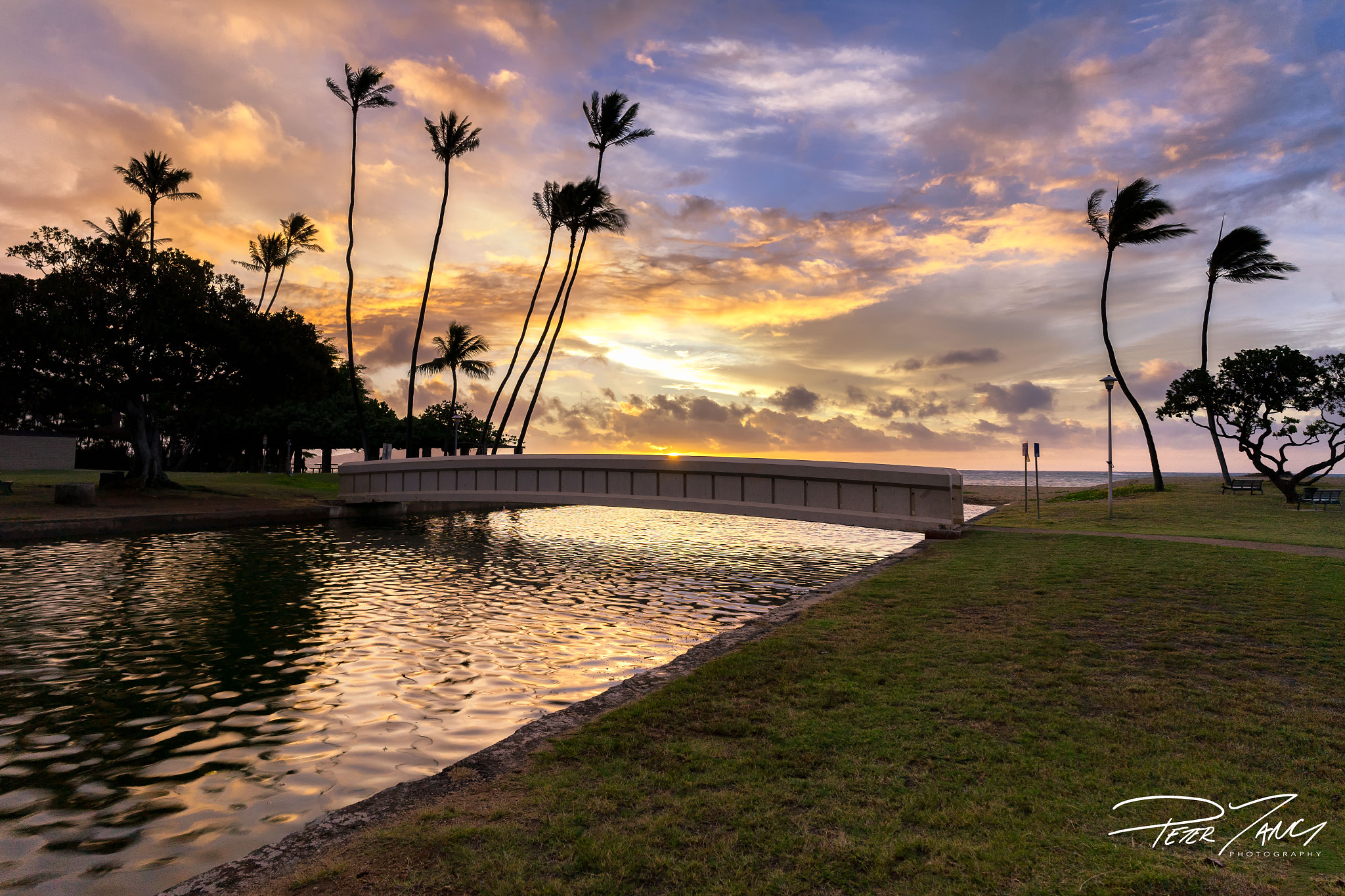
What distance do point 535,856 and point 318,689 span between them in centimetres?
551

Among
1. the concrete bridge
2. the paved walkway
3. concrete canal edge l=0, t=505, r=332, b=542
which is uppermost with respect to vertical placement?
the concrete bridge

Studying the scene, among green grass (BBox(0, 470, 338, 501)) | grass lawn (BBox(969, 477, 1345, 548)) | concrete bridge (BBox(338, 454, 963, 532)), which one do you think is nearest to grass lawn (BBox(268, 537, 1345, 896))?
concrete bridge (BBox(338, 454, 963, 532))

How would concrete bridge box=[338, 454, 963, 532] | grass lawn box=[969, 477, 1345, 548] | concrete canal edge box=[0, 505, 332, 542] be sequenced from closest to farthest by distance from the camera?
grass lawn box=[969, 477, 1345, 548]
concrete bridge box=[338, 454, 963, 532]
concrete canal edge box=[0, 505, 332, 542]

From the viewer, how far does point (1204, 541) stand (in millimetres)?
18656

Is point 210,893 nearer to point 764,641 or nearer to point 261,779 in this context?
point 261,779

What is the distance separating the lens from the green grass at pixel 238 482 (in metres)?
34.3

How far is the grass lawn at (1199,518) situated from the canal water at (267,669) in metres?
9.75

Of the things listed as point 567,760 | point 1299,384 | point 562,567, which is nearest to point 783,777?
point 567,760

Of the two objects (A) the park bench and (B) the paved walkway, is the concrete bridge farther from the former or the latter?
(A) the park bench

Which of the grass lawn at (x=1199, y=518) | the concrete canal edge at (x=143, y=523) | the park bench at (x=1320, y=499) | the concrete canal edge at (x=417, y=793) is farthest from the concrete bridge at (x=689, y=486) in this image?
the park bench at (x=1320, y=499)

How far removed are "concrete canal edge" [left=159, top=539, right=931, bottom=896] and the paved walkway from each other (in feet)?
51.3

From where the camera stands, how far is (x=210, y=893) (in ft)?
11.7

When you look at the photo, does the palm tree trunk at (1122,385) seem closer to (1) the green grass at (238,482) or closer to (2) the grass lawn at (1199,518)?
(2) the grass lawn at (1199,518)

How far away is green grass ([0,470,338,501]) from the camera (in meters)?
34.3
